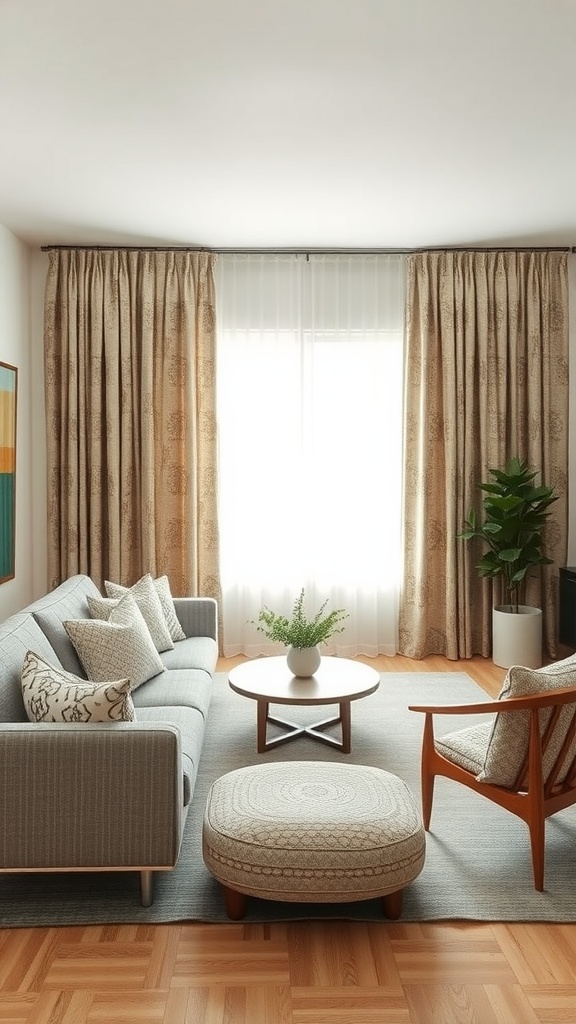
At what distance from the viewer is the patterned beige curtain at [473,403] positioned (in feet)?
18.1

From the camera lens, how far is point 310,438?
5629 millimetres

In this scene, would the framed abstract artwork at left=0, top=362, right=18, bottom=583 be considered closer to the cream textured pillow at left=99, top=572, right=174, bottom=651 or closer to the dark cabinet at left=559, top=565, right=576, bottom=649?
the cream textured pillow at left=99, top=572, right=174, bottom=651

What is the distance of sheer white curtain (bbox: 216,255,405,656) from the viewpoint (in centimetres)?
558

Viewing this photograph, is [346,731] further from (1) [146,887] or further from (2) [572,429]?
(2) [572,429]

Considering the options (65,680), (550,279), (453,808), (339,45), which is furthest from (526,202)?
(65,680)

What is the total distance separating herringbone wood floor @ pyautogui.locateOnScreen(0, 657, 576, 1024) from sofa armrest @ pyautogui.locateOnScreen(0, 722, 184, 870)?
221 mm

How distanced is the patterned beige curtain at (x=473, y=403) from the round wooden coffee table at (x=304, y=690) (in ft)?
5.52

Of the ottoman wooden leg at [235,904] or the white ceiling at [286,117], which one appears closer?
the ottoman wooden leg at [235,904]

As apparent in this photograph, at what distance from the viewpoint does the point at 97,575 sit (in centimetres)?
540

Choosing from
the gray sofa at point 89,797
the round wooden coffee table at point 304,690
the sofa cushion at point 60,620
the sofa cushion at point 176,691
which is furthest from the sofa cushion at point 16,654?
the round wooden coffee table at point 304,690

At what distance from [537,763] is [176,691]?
5.22 feet

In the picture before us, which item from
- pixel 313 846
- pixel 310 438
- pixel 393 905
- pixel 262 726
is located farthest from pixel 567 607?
pixel 313 846

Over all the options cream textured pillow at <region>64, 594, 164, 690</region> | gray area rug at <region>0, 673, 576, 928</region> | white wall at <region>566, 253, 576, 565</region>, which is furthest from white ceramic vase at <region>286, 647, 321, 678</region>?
white wall at <region>566, 253, 576, 565</region>

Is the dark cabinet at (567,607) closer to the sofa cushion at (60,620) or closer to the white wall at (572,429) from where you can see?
the white wall at (572,429)
